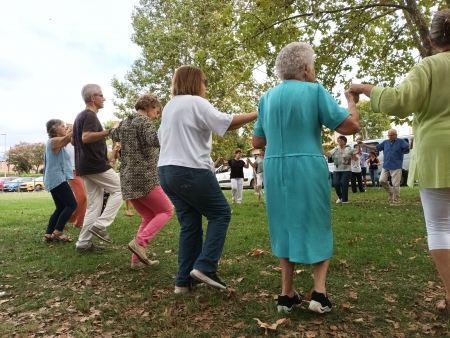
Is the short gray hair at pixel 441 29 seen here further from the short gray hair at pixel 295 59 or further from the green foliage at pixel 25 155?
the green foliage at pixel 25 155

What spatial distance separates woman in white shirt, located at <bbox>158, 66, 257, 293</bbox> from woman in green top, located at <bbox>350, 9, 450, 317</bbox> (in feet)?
3.76

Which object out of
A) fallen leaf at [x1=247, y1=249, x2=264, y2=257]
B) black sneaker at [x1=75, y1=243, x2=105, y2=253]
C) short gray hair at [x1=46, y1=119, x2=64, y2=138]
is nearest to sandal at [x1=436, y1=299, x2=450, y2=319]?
fallen leaf at [x1=247, y1=249, x2=264, y2=257]

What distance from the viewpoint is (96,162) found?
5.32 meters

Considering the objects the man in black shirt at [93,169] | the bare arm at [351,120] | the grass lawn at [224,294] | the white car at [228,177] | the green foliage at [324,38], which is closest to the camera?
the bare arm at [351,120]

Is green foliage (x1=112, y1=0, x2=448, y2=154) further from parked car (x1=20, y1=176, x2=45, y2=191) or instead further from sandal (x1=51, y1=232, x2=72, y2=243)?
parked car (x1=20, y1=176, x2=45, y2=191)

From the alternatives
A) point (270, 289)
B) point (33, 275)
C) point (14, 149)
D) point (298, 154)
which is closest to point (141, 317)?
point (270, 289)

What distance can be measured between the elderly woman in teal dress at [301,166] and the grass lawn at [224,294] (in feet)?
1.07

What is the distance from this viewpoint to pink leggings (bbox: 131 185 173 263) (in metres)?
4.37

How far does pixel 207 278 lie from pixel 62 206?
4049 mm

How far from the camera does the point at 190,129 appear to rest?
11.3 ft

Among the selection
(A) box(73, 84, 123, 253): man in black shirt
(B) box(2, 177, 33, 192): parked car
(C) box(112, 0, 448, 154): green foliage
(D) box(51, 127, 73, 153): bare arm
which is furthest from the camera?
(B) box(2, 177, 33, 192): parked car

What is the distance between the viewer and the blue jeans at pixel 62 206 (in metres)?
6.35

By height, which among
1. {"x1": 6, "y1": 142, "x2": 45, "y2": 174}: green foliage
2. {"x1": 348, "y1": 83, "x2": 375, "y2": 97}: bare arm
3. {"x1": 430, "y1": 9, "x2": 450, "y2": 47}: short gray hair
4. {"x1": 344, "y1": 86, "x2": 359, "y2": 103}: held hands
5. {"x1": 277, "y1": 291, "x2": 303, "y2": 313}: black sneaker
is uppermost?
{"x1": 6, "y1": 142, "x2": 45, "y2": 174}: green foliage

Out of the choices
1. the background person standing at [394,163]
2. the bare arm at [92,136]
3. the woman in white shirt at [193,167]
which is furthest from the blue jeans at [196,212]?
the background person standing at [394,163]
